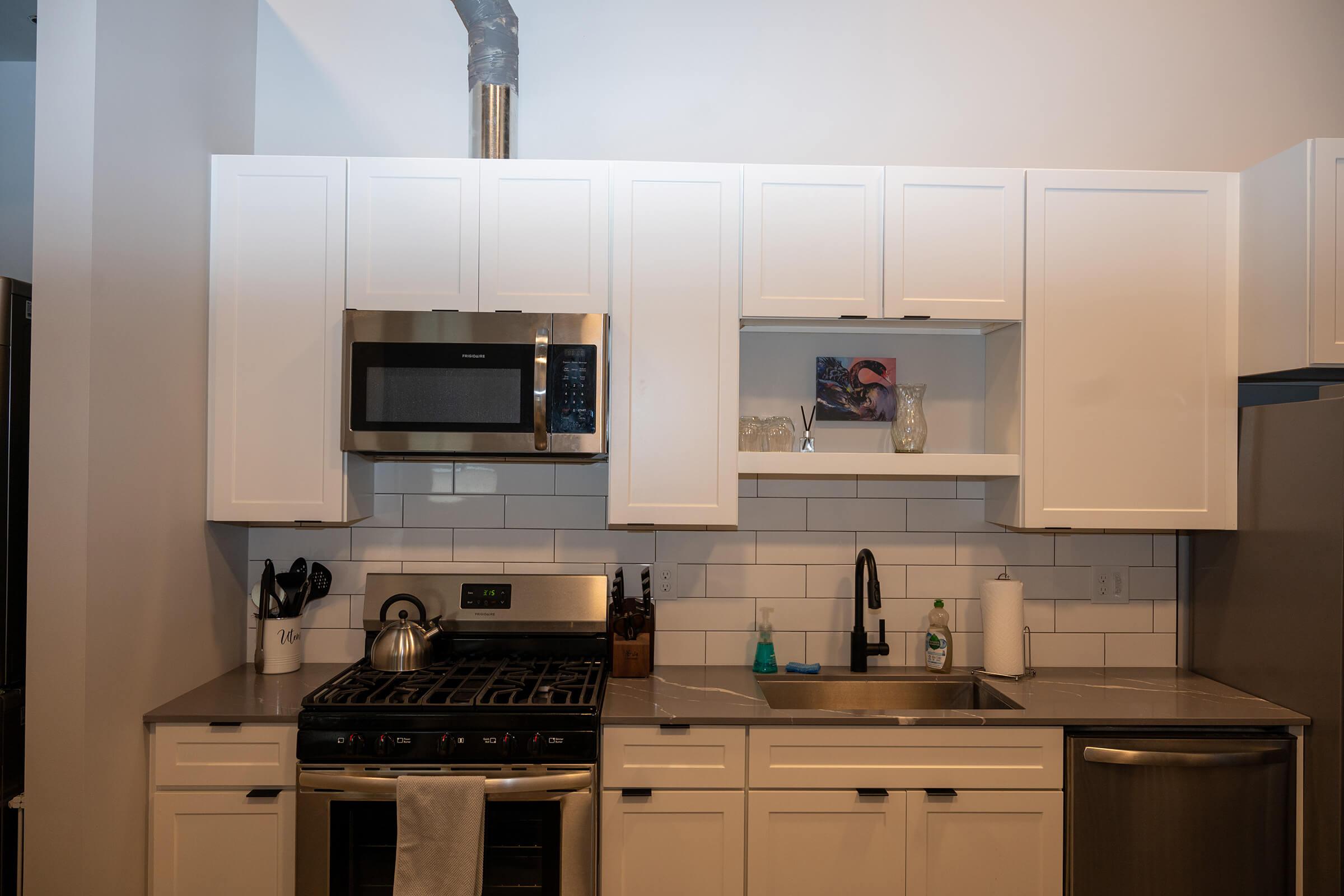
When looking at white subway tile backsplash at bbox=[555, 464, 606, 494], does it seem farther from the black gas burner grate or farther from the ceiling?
the ceiling

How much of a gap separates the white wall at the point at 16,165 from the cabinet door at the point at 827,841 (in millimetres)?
2871

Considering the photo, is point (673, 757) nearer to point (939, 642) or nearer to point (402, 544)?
point (939, 642)

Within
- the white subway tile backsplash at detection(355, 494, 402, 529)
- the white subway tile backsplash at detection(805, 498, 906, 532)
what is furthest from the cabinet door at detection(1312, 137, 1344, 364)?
the white subway tile backsplash at detection(355, 494, 402, 529)

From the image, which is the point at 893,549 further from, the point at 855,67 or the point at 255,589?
the point at 255,589

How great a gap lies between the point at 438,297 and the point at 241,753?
133cm

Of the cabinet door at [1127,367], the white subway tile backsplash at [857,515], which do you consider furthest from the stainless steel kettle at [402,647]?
the cabinet door at [1127,367]

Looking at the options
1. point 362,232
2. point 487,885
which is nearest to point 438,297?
point 362,232

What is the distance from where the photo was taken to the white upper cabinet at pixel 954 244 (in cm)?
243

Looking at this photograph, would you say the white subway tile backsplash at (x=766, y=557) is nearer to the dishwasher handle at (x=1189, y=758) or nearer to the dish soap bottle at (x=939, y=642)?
the dish soap bottle at (x=939, y=642)

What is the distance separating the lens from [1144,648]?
2.75 meters

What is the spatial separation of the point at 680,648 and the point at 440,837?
96 centimetres

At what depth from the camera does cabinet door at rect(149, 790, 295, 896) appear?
2158 millimetres

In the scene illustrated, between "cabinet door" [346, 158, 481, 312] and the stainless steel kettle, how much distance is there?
948mm

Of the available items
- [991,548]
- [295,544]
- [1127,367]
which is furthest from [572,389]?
[1127,367]
